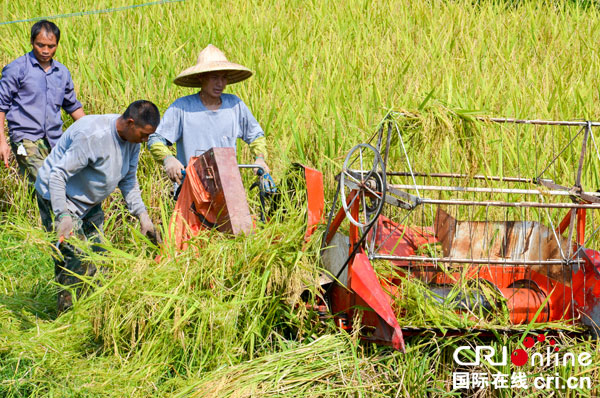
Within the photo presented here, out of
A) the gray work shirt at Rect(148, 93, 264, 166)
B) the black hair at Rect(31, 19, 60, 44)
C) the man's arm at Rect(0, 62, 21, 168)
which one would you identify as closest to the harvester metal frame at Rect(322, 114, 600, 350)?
the gray work shirt at Rect(148, 93, 264, 166)

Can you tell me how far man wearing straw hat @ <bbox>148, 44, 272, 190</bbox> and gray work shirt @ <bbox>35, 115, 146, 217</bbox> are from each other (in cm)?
32

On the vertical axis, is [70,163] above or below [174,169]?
above

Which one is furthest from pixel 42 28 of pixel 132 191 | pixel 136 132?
pixel 136 132

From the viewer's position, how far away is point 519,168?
5102 mm

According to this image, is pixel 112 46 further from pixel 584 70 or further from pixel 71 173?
pixel 584 70

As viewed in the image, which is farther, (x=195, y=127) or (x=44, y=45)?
(x=44, y=45)

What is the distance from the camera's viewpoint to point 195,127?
188 inches

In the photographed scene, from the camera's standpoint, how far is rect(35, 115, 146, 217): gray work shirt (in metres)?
4.14

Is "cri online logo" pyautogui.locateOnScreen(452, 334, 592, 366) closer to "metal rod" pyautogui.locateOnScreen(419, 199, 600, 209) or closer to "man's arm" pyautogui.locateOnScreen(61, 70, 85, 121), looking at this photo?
"metal rod" pyautogui.locateOnScreen(419, 199, 600, 209)

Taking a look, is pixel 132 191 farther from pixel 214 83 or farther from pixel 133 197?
pixel 214 83

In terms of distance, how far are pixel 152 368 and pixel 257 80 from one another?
334cm

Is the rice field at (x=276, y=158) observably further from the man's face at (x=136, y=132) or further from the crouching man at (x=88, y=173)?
the man's face at (x=136, y=132)

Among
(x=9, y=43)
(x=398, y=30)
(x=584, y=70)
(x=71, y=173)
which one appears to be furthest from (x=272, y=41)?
(x=71, y=173)

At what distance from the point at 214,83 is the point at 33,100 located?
5.26 ft
